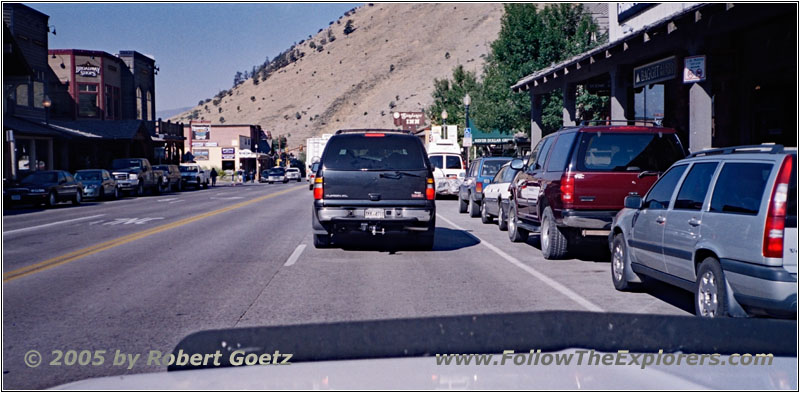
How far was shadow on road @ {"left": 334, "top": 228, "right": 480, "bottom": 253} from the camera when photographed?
48.0 ft

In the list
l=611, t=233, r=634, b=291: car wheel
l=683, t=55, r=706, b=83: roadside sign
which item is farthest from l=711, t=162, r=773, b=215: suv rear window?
l=683, t=55, r=706, b=83: roadside sign

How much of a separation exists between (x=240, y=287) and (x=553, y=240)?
5.34 metres

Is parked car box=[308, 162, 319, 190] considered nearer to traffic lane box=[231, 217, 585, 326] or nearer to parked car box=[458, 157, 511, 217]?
traffic lane box=[231, 217, 585, 326]

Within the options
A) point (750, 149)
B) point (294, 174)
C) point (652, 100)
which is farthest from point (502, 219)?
point (294, 174)

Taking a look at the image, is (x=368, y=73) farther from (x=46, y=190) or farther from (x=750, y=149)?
(x=750, y=149)

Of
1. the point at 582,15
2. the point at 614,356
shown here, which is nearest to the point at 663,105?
the point at 582,15

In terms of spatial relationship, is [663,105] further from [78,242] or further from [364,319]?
[364,319]

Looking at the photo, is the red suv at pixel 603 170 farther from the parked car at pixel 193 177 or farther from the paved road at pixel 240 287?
the parked car at pixel 193 177

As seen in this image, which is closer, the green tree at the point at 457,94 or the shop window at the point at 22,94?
the shop window at the point at 22,94

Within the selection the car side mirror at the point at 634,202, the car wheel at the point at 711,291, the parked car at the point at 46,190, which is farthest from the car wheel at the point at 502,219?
the parked car at the point at 46,190

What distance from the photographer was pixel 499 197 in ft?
61.1

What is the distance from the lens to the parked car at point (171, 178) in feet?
163

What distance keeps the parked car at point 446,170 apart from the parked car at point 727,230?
2315 cm

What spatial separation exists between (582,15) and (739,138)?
19.1 meters
